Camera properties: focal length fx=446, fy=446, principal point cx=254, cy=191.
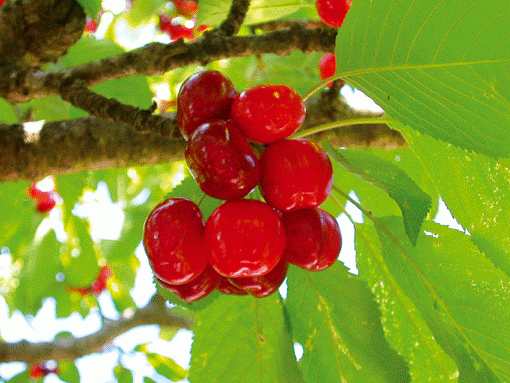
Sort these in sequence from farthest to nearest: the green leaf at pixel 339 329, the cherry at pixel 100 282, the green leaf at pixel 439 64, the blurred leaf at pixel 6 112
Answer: the cherry at pixel 100 282
the blurred leaf at pixel 6 112
the green leaf at pixel 339 329
the green leaf at pixel 439 64

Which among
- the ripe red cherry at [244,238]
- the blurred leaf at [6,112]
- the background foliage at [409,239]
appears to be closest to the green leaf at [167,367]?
the blurred leaf at [6,112]

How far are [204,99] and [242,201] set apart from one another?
220 mm

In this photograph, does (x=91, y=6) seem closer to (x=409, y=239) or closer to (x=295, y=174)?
(x=295, y=174)

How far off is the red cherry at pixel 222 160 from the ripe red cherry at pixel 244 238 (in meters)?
0.04

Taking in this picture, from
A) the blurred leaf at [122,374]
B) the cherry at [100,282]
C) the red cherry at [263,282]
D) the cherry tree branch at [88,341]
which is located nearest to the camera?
the red cherry at [263,282]

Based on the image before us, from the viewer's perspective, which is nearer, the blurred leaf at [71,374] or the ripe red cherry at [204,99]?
the ripe red cherry at [204,99]

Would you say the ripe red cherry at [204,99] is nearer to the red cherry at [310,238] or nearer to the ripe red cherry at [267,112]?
the ripe red cherry at [267,112]

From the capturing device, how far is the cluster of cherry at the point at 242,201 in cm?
78

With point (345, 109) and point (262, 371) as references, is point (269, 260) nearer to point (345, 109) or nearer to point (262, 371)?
point (262, 371)

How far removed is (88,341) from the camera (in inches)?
133

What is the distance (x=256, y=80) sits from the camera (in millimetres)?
2436

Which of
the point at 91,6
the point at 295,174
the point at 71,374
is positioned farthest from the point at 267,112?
the point at 71,374

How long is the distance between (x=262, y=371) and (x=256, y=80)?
1698mm

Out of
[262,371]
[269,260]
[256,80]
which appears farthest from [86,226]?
[269,260]
